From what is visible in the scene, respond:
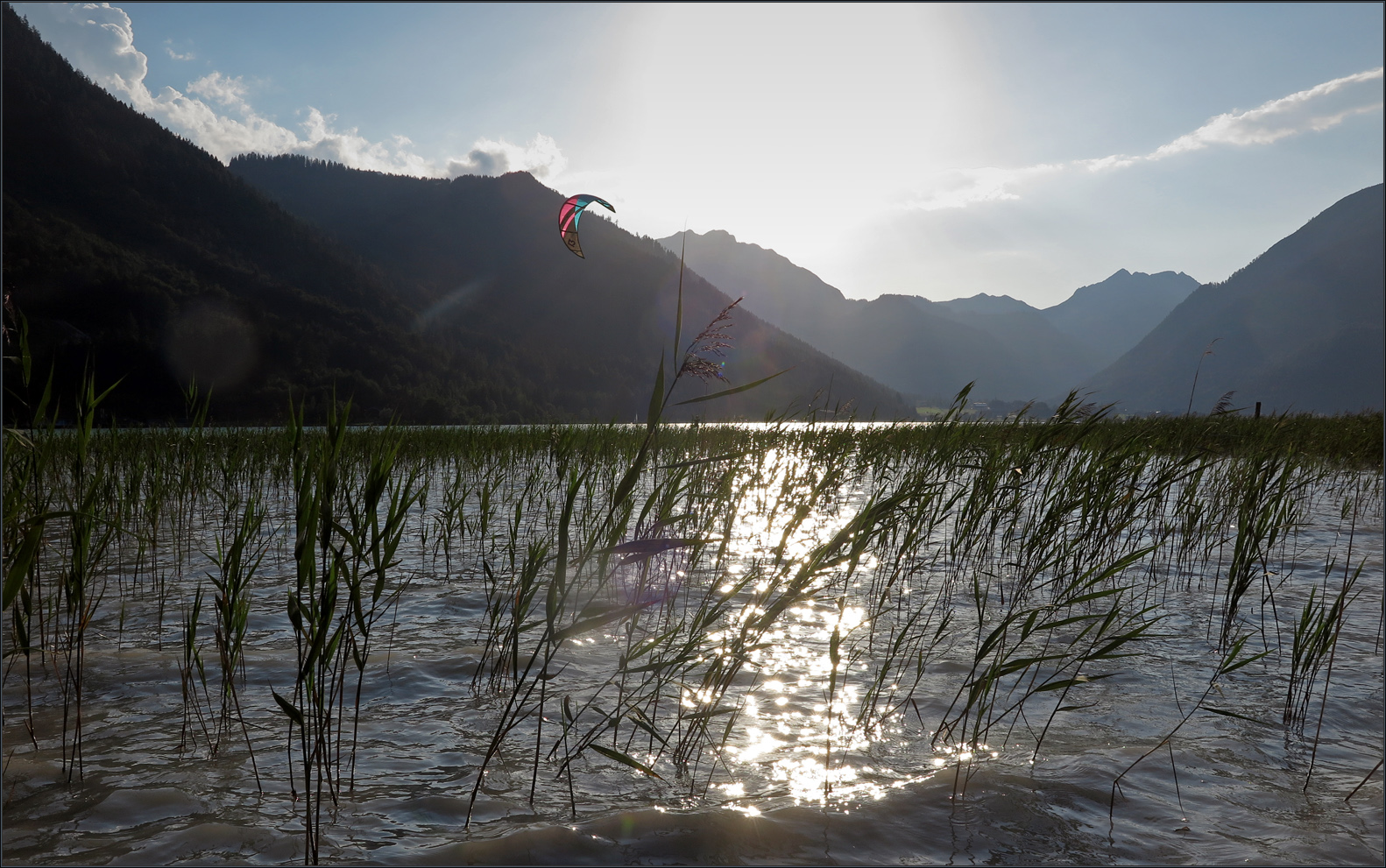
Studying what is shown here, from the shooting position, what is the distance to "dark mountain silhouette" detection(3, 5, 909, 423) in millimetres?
57125

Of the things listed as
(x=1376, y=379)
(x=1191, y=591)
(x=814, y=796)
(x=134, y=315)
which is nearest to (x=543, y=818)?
(x=814, y=796)

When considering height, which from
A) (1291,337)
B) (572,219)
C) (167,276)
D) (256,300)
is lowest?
(572,219)

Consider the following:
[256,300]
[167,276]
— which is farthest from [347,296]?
[167,276]

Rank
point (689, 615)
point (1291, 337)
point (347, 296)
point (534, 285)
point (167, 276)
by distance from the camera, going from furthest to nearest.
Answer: point (1291, 337)
point (534, 285)
point (347, 296)
point (167, 276)
point (689, 615)

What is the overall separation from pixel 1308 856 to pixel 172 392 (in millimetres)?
67682

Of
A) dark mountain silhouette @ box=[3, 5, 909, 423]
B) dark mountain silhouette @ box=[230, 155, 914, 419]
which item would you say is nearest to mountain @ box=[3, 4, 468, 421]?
dark mountain silhouette @ box=[3, 5, 909, 423]

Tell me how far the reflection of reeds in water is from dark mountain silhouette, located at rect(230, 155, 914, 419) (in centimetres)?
7325

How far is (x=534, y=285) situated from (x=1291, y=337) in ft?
533

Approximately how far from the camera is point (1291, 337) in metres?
148

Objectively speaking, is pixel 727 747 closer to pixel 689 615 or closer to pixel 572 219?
pixel 689 615

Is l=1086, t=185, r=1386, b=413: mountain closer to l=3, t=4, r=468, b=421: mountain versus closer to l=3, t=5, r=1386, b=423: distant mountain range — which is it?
l=3, t=5, r=1386, b=423: distant mountain range

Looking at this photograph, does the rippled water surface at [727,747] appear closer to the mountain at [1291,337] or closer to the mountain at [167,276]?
the mountain at [167,276]

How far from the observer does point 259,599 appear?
14.8 feet

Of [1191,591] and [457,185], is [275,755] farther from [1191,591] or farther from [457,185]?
[457,185]
